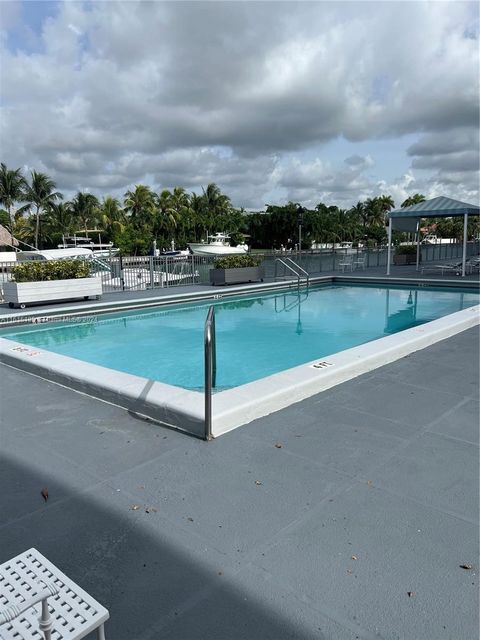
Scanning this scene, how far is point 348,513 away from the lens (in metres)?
2.64

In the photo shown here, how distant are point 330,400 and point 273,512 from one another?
198 centimetres

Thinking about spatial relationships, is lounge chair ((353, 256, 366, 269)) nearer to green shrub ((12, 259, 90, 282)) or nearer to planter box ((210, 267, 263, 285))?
planter box ((210, 267, 263, 285))

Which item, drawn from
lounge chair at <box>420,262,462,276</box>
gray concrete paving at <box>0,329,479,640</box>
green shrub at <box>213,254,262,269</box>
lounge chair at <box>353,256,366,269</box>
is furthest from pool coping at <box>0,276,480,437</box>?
lounge chair at <box>353,256,366,269</box>

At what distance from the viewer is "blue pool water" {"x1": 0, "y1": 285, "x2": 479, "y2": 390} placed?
771cm

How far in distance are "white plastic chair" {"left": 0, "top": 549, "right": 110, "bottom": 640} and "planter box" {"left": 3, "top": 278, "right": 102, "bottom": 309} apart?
10.6 meters

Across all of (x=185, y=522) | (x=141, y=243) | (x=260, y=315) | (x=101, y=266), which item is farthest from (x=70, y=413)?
(x=141, y=243)

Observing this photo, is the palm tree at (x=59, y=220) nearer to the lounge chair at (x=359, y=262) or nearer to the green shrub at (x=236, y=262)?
the lounge chair at (x=359, y=262)

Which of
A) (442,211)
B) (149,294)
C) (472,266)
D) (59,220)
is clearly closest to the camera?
(149,294)

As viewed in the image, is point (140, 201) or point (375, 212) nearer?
point (140, 201)

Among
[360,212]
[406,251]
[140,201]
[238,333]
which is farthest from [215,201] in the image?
[238,333]

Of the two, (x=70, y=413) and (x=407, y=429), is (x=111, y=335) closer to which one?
(x=70, y=413)

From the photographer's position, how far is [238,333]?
33.3 ft

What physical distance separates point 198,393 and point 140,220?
51.5 metres

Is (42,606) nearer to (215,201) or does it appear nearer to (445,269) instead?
(445,269)
